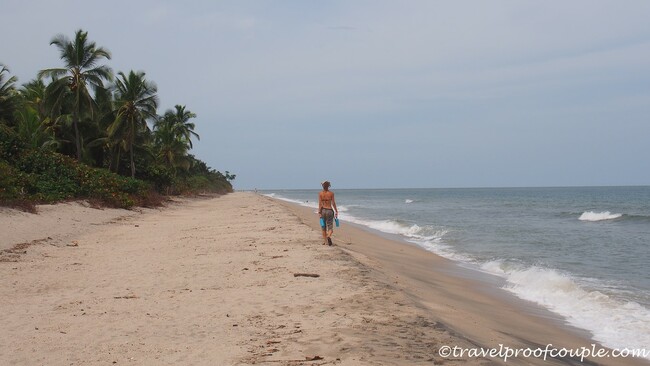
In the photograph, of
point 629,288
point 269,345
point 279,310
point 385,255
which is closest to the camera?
point 269,345

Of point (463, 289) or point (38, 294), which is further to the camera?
point (463, 289)

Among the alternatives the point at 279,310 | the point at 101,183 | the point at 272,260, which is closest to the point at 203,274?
the point at 272,260

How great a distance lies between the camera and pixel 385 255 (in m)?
14.5

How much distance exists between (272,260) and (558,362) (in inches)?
231

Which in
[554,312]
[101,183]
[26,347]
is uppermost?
[101,183]

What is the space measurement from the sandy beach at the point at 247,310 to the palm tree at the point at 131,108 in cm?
2259

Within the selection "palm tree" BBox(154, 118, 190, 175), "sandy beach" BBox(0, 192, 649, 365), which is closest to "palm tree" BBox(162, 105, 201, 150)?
"palm tree" BBox(154, 118, 190, 175)

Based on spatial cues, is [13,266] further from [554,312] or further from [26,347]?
[554,312]

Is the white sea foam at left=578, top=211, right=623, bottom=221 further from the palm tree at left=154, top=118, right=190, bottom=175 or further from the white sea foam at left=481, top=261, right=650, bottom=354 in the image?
the palm tree at left=154, top=118, right=190, bottom=175

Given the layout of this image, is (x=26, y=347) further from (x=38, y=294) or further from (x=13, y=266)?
(x=13, y=266)

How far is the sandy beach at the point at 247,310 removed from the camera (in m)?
4.88

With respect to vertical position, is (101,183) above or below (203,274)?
above

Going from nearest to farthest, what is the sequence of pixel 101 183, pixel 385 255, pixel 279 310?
pixel 279 310 < pixel 385 255 < pixel 101 183

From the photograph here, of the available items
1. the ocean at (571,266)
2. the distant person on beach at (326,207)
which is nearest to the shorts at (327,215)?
the distant person on beach at (326,207)
